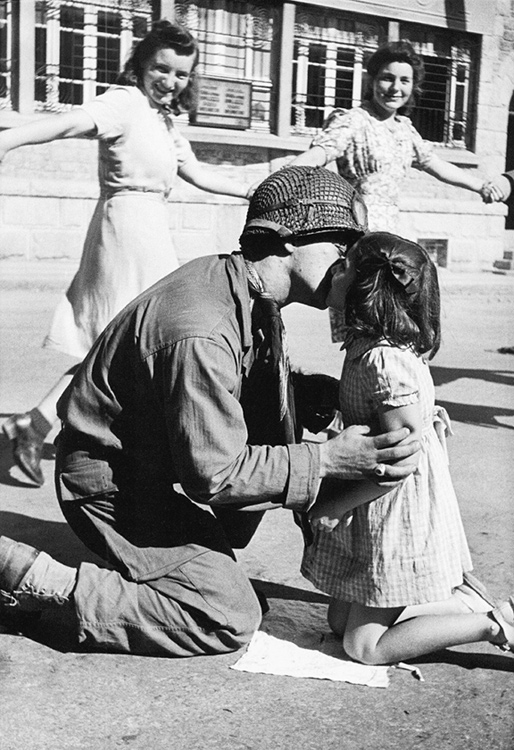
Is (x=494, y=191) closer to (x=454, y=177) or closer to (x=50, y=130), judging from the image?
(x=454, y=177)

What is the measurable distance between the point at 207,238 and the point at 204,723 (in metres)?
13.6

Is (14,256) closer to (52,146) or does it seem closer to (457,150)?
(52,146)

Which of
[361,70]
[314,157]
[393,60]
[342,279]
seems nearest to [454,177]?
[393,60]

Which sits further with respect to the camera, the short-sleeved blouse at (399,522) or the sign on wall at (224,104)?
the sign on wall at (224,104)

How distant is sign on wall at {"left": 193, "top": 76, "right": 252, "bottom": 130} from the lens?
16.2m

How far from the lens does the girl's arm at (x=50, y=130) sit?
451cm

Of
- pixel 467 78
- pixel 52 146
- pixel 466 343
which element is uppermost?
pixel 467 78

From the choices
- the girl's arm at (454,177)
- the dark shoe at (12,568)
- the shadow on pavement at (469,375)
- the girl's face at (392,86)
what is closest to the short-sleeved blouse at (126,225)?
the girl's face at (392,86)

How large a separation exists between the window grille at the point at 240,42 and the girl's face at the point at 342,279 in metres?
14.1

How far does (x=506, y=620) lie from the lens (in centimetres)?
313

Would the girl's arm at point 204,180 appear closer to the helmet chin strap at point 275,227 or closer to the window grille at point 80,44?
the helmet chin strap at point 275,227

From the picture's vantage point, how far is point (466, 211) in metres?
18.2

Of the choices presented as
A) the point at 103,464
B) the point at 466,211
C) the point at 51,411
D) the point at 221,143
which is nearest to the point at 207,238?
the point at 221,143

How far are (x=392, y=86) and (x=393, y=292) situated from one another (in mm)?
3212
